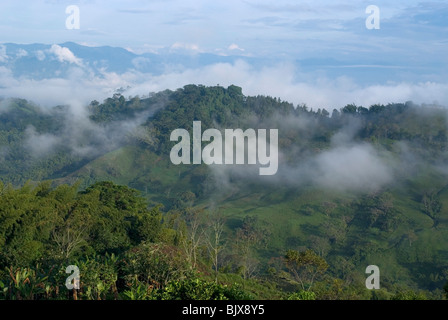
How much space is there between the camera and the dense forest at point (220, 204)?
82.3 ft

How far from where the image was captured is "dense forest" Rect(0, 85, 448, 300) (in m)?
25.1

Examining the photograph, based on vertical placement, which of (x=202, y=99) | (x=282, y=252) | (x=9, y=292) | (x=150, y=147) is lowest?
(x=282, y=252)

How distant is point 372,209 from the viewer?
297 feet

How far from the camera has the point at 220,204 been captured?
107m

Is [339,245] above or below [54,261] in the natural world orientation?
below

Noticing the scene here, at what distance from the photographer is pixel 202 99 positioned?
168m

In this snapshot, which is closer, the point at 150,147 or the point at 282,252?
the point at 282,252

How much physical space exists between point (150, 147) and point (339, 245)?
7981 cm

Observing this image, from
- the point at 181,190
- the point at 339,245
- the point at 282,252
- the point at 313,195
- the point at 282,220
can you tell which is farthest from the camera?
the point at 181,190

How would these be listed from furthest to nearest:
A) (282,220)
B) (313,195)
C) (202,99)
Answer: (202,99)
(313,195)
(282,220)
